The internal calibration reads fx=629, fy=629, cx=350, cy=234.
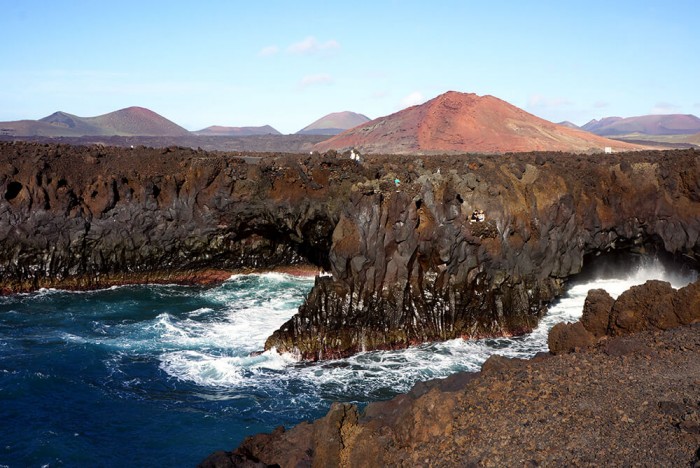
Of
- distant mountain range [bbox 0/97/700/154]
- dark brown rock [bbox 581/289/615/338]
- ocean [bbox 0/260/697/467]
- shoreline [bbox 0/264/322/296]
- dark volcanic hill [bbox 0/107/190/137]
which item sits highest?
dark volcanic hill [bbox 0/107/190/137]

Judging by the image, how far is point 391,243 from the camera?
2575cm

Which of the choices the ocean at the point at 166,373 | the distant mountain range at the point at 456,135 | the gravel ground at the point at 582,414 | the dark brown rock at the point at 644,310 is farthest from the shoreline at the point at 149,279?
the distant mountain range at the point at 456,135

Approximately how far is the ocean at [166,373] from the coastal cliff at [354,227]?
1499 mm

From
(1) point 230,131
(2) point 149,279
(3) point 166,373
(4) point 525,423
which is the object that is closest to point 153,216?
(2) point 149,279

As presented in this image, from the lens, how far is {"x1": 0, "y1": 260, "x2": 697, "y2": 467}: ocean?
16953 mm

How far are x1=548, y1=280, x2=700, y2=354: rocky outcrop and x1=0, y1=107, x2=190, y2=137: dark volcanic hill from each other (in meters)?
127

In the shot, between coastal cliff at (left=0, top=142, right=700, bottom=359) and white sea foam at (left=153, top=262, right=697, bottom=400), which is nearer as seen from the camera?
A: white sea foam at (left=153, top=262, right=697, bottom=400)

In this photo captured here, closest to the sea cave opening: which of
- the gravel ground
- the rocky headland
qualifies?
the gravel ground

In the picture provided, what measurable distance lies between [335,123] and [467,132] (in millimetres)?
120472

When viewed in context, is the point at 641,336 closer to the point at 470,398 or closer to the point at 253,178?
the point at 470,398

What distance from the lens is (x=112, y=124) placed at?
141m

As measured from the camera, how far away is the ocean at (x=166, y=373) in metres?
17.0

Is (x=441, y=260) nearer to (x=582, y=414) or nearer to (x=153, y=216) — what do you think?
(x=582, y=414)

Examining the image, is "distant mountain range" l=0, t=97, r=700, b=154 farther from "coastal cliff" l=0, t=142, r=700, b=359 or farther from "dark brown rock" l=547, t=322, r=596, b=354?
"dark brown rock" l=547, t=322, r=596, b=354
